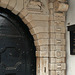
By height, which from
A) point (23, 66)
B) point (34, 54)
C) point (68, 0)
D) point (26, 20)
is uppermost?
point (68, 0)

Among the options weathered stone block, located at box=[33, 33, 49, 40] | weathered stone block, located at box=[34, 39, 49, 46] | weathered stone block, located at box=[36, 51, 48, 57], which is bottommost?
weathered stone block, located at box=[36, 51, 48, 57]

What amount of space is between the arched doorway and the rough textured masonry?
0.43 ft

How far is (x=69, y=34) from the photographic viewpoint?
3889mm

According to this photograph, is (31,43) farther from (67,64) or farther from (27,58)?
(67,64)

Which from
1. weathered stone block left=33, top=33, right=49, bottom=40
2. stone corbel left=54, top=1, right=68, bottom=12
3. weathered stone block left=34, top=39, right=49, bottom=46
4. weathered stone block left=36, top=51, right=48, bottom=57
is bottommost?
weathered stone block left=36, top=51, right=48, bottom=57

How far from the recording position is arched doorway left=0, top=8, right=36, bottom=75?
3.65 metres

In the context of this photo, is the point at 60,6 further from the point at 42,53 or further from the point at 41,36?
the point at 42,53

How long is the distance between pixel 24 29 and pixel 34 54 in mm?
559

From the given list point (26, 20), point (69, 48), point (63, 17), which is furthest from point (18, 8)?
point (69, 48)

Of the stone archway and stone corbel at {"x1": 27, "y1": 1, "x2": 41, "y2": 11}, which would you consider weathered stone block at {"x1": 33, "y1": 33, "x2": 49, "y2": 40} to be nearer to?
the stone archway

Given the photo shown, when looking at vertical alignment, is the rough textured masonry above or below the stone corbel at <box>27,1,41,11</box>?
below

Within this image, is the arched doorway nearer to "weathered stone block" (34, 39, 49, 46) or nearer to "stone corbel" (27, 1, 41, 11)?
"weathered stone block" (34, 39, 49, 46)

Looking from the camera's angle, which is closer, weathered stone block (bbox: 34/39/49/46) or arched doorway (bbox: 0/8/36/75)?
arched doorway (bbox: 0/8/36/75)

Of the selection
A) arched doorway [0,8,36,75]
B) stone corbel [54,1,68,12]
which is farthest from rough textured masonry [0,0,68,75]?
arched doorway [0,8,36,75]
